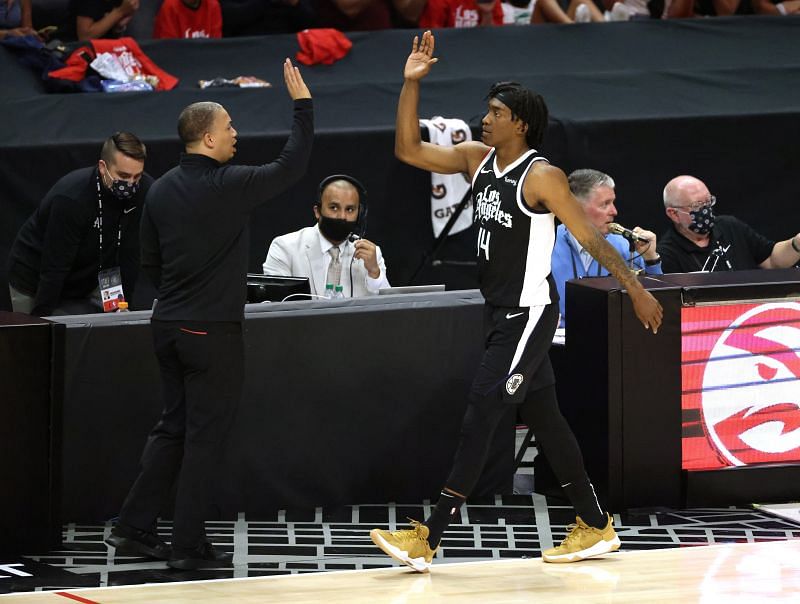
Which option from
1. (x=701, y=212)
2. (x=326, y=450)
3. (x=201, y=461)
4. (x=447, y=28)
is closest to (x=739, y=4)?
(x=447, y=28)

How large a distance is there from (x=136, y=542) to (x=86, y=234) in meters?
2.08

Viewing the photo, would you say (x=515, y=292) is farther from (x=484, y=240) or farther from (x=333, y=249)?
(x=333, y=249)

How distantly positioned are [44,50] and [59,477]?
4043 millimetres

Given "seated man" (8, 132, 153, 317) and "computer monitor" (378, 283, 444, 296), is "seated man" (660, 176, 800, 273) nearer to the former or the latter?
"computer monitor" (378, 283, 444, 296)

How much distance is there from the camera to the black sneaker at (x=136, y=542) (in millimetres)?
5484

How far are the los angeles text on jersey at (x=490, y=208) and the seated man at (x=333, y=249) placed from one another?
1.83 meters

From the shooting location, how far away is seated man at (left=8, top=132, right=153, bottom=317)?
695 centimetres

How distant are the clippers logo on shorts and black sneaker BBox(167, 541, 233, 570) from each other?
1.20m

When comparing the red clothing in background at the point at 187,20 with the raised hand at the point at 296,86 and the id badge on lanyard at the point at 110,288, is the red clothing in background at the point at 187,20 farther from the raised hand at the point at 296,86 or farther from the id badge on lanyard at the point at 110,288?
the raised hand at the point at 296,86

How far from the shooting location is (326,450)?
6.26 m

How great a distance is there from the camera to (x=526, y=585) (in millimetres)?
5059

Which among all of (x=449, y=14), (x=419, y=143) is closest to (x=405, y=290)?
(x=419, y=143)

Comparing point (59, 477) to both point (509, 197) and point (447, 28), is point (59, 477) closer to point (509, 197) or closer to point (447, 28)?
point (509, 197)

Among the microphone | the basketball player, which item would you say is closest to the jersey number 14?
the basketball player
